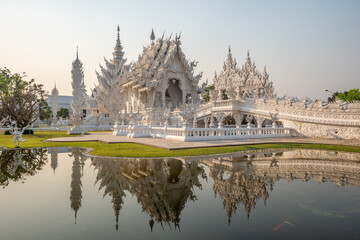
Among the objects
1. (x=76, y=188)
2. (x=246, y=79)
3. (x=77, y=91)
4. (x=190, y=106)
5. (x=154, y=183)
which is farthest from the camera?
(x=246, y=79)

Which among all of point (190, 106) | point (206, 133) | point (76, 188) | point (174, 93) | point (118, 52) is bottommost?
point (76, 188)

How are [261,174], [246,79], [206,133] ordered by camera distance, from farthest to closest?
[246,79]
[206,133]
[261,174]

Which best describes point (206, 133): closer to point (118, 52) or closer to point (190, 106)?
point (190, 106)

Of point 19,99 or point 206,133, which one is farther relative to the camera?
point 19,99

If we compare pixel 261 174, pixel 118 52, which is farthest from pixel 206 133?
pixel 118 52

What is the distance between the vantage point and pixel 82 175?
22.7ft

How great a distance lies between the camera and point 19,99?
2788 cm

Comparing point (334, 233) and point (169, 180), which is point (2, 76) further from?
point (334, 233)

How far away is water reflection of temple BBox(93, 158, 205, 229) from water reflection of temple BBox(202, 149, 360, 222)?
0.68 metres

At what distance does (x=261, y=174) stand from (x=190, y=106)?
1970 cm

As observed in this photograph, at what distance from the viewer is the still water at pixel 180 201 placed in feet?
11.6

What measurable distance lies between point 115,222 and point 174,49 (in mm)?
31096

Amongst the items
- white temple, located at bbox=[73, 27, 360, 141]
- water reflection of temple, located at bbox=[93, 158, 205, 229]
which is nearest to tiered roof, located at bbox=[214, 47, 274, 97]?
white temple, located at bbox=[73, 27, 360, 141]

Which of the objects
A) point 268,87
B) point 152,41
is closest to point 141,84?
point 152,41
